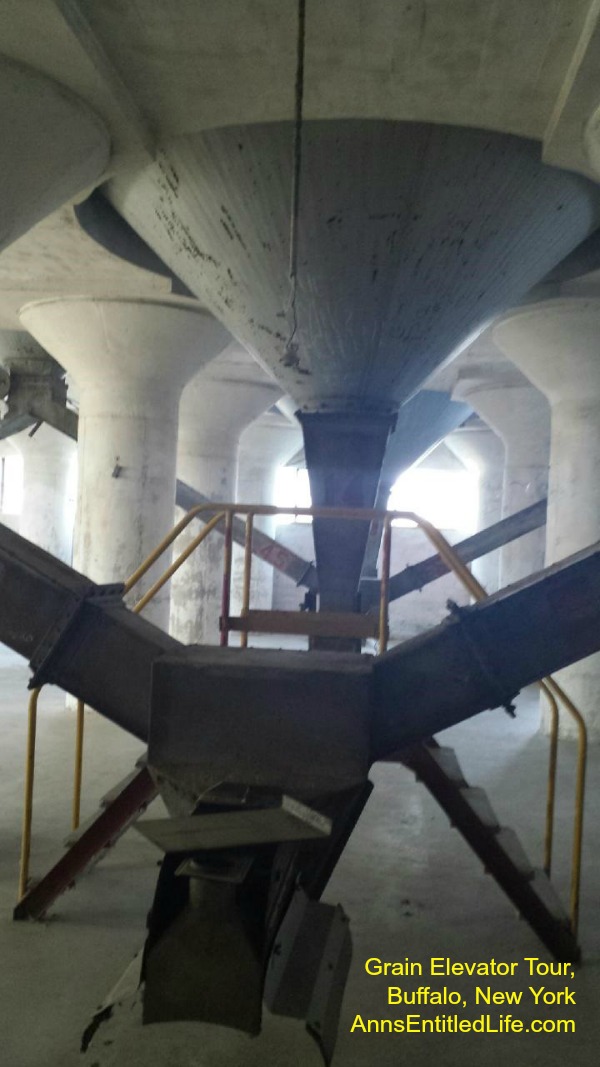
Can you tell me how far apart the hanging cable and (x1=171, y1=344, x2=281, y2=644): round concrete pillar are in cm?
608

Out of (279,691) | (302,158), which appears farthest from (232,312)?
(279,691)

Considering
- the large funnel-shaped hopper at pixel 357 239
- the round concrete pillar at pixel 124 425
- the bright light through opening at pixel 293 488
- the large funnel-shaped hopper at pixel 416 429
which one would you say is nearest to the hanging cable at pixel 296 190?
the large funnel-shaped hopper at pixel 357 239

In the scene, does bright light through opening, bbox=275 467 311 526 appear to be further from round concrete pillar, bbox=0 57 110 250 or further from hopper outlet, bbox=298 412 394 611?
round concrete pillar, bbox=0 57 110 250

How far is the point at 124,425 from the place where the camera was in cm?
840

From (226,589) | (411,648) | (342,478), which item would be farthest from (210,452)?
(411,648)

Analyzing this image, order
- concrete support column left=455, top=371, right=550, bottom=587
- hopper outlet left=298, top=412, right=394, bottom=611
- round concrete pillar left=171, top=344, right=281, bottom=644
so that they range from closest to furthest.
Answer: hopper outlet left=298, top=412, right=394, bottom=611 → round concrete pillar left=171, top=344, right=281, bottom=644 → concrete support column left=455, top=371, right=550, bottom=587

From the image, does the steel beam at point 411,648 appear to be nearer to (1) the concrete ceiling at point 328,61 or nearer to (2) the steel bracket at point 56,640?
(2) the steel bracket at point 56,640

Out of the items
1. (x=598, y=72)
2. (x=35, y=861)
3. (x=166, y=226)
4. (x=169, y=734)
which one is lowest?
(x=35, y=861)

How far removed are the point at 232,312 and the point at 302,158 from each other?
1288 mm

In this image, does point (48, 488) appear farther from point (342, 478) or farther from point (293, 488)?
point (342, 478)

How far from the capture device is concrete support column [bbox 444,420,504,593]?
16031 mm

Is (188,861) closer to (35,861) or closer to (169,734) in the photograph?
(169,734)

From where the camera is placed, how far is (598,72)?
3641mm

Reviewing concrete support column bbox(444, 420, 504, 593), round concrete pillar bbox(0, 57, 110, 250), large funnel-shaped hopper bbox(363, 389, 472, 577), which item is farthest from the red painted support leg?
concrete support column bbox(444, 420, 504, 593)
